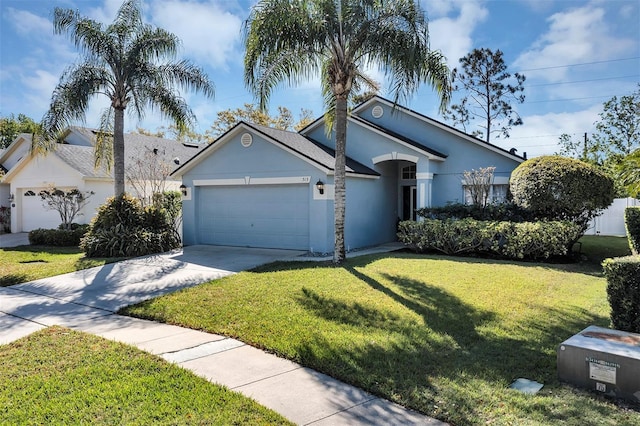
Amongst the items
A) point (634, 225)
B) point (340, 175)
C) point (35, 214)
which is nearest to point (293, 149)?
Answer: point (340, 175)

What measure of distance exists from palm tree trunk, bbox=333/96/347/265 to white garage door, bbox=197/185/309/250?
118 inches

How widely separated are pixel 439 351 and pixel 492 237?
8.12 meters

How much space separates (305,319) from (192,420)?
317 centimetres

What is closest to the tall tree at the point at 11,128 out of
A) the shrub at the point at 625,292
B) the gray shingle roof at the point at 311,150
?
the gray shingle roof at the point at 311,150

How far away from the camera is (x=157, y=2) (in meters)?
14.4

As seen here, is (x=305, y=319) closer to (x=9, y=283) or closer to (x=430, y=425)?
(x=430, y=425)

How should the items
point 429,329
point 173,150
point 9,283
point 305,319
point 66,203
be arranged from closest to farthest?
point 429,329, point 305,319, point 9,283, point 66,203, point 173,150

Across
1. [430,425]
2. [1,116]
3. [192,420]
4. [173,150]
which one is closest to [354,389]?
[430,425]

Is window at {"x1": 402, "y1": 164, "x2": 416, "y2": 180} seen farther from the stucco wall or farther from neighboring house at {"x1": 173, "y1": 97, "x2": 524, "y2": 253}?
the stucco wall

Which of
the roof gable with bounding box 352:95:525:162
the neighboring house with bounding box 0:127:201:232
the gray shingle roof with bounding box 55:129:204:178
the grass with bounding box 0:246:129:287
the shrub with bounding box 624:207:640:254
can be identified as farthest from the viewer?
the gray shingle roof with bounding box 55:129:204:178

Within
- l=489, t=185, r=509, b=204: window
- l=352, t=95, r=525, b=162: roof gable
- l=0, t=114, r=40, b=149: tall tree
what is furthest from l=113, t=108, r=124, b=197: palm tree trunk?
l=0, t=114, r=40, b=149: tall tree

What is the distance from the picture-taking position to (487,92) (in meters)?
33.4

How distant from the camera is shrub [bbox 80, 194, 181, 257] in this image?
14164mm

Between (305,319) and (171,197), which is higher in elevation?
(171,197)
